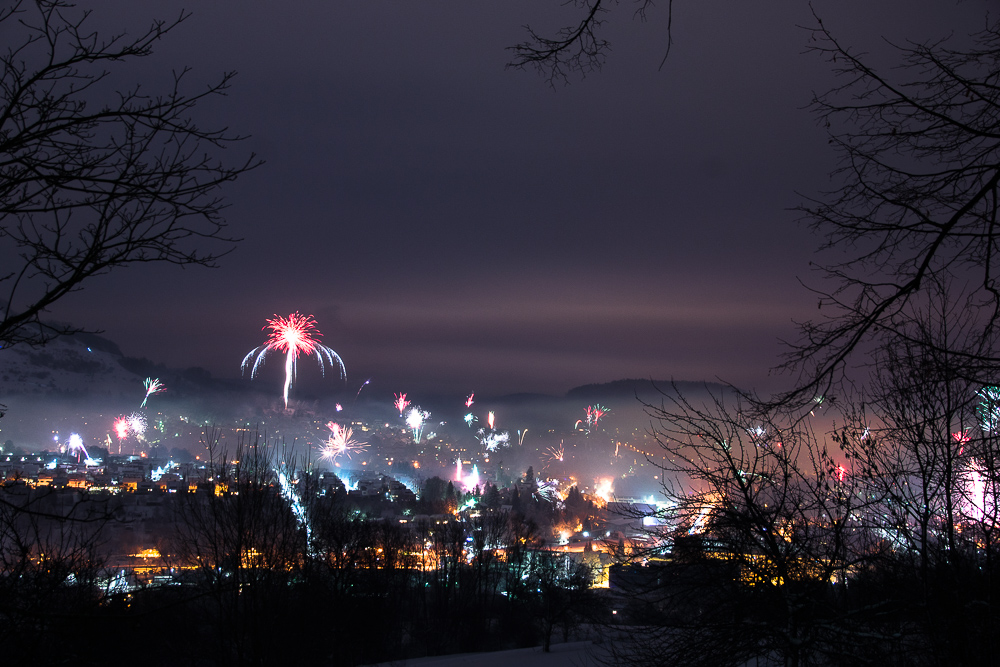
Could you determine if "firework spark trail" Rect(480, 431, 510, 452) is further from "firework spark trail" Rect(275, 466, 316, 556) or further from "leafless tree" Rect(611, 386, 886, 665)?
"leafless tree" Rect(611, 386, 886, 665)

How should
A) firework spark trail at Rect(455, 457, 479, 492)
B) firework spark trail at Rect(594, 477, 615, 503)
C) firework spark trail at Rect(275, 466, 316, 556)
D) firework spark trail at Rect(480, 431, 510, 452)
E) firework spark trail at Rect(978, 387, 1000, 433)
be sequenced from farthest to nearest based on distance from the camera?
firework spark trail at Rect(480, 431, 510, 452) → firework spark trail at Rect(455, 457, 479, 492) → firework spark trail at Rect(594, 477, 615, 503) → firework spark trail at Rect(275, 466, 316, 556) → firework spark trail at Rect(978, 387, 1000, 433)

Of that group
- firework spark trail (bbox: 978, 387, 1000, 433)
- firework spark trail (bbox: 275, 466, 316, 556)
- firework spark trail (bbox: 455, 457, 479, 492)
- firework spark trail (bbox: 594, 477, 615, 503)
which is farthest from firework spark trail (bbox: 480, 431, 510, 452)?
firework spark trail (bbox: 978, 387, 1000, 433)

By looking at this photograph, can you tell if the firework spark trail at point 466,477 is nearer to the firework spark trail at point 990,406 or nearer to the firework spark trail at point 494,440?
the firework spark trail at point 494,440

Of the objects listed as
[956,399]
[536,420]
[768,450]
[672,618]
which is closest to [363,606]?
[672,618]

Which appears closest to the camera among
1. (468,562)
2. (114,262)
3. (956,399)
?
(114,262)

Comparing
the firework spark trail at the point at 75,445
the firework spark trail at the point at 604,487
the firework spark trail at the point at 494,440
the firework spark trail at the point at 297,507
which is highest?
the firework spark trail at the point at 494,440

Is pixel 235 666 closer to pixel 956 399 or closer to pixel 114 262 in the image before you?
pixel 114 262

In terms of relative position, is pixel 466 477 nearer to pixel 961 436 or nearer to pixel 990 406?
pixel 961 436

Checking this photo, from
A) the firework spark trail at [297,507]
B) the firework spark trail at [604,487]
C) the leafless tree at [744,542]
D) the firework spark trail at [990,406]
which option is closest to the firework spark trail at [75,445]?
the firework spark trail at [297,507]

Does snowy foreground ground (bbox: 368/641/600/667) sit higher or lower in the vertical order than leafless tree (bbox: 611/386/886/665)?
lower

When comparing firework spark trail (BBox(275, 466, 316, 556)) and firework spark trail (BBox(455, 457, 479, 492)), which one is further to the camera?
firework spark trail (BBox(455, 457, 479, 492))

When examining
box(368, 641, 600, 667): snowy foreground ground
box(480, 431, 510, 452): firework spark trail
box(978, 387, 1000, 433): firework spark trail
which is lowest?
box(368, 641, 600, 667): snowy foreground ground
